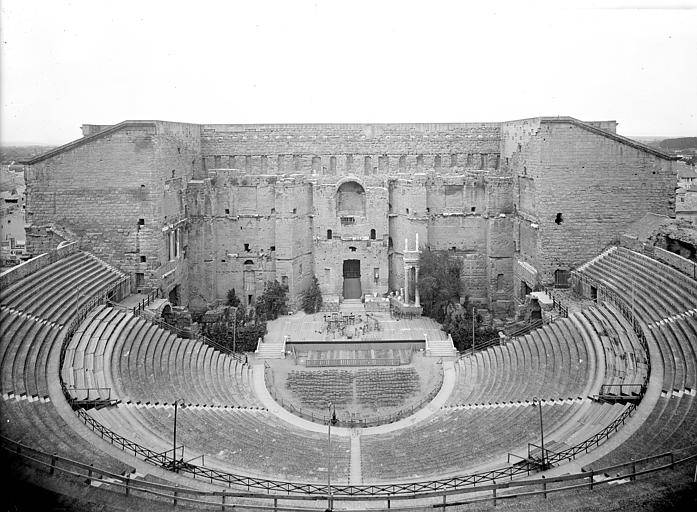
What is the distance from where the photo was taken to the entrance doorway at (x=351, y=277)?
137ft

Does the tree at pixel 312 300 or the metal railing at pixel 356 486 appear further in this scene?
the tree at pixel 312 300

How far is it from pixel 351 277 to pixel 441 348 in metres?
10.2

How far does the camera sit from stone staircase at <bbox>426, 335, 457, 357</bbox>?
32.8m

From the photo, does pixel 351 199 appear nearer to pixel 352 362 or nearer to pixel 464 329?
pixel 464 329

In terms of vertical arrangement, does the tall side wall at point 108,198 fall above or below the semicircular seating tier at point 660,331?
above

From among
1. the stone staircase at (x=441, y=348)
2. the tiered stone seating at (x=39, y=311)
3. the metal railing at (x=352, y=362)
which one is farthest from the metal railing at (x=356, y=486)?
the stone staircase at (x=441, y=348)

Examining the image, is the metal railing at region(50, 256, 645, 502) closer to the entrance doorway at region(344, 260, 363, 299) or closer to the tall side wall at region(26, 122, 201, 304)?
the tall side wall at region(26, 122, 201, 304)

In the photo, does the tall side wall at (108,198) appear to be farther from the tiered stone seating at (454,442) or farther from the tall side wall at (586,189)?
the tall side wall at (586,189)

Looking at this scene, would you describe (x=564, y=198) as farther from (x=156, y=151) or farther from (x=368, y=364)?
(x=156, y=151)

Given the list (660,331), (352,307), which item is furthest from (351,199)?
(660,331)

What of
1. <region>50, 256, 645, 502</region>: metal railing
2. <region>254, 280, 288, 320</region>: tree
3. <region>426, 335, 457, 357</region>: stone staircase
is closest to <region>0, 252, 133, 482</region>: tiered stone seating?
<region>50, 256, 645, 502</region>: metal railing

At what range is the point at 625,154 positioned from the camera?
33531 millimetres

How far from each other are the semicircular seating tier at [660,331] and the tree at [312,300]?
14.6 m

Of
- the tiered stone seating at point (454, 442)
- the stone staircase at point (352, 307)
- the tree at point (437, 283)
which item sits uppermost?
the tree at point (437, 283)
